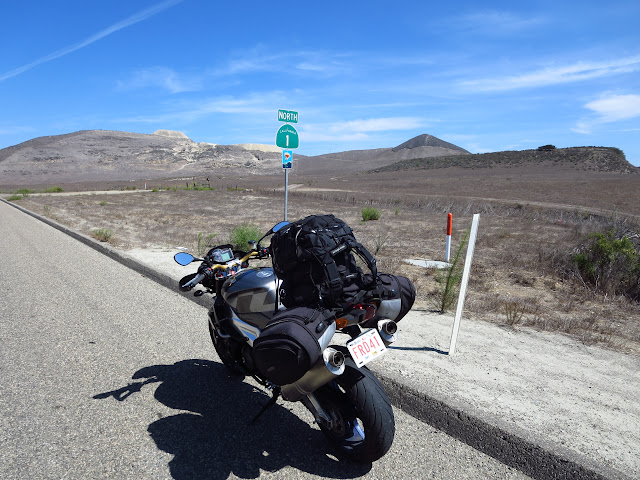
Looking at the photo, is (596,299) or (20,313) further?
(596,299)

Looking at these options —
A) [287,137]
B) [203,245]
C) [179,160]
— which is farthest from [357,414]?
[179,160]

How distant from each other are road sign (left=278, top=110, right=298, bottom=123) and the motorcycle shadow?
562 cm

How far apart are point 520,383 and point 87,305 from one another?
5.32 meters

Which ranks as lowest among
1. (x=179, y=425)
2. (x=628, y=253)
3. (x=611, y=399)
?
(x=179, y=425)

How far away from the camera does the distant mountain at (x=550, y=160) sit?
71.9 metres

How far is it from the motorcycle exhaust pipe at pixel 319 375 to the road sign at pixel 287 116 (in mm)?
6673

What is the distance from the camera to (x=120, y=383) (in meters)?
3.88

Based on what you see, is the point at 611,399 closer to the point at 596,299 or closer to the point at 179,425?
the point at 179,425

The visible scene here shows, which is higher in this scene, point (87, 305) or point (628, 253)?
point (628, 253)

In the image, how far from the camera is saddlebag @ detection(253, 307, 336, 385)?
89.5 inches

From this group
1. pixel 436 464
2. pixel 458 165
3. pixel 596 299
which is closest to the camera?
pixel 436 464

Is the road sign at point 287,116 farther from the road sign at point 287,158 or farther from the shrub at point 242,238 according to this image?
the shrub at point 242,238

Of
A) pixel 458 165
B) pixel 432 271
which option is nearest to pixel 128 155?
pixel 458 165

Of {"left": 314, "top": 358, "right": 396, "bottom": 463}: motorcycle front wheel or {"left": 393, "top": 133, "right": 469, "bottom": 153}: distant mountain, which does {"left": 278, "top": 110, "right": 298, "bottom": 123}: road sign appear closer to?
{"left": 314, "top": 358, "right": 396, "bottom": 463}: motorcycle front wheel
